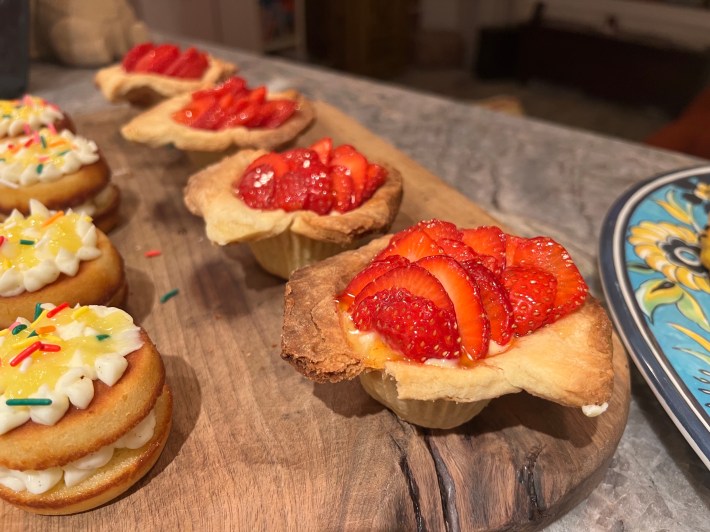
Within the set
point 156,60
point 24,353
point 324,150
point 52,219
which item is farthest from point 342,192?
point 156,60

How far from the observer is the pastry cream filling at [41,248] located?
171 centimetres

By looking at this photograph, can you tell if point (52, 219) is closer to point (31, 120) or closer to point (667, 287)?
point (31, 120)

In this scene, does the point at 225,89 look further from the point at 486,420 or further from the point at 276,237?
the point at 486,420

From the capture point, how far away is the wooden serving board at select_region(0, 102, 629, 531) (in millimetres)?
1354

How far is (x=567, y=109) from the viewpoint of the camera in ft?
20.9

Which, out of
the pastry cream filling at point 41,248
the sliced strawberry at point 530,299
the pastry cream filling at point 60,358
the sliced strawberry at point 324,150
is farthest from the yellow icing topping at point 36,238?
the sliced strawberry at point 530,299

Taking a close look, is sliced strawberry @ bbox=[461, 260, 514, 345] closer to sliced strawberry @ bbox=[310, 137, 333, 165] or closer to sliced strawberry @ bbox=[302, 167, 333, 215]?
sliced strawberry @ bbox=[302, 167, 333, 215]

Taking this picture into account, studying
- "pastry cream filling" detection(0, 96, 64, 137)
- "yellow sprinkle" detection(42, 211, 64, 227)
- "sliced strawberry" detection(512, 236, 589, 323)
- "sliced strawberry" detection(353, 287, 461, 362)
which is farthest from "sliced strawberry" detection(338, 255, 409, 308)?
"pastry cream filling" detection(0, 96, 64, 137)

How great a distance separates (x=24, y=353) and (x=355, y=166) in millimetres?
1181

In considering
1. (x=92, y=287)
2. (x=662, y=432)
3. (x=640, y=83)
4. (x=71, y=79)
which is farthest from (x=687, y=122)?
(x=71, y=79)

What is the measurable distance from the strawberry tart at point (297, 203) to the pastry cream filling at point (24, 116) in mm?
952

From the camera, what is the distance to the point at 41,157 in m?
2.21

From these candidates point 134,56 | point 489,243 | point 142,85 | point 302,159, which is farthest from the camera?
point 134,56

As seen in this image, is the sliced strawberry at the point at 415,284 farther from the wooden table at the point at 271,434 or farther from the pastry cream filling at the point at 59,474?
the pastry cream filling at the point at 59,474
